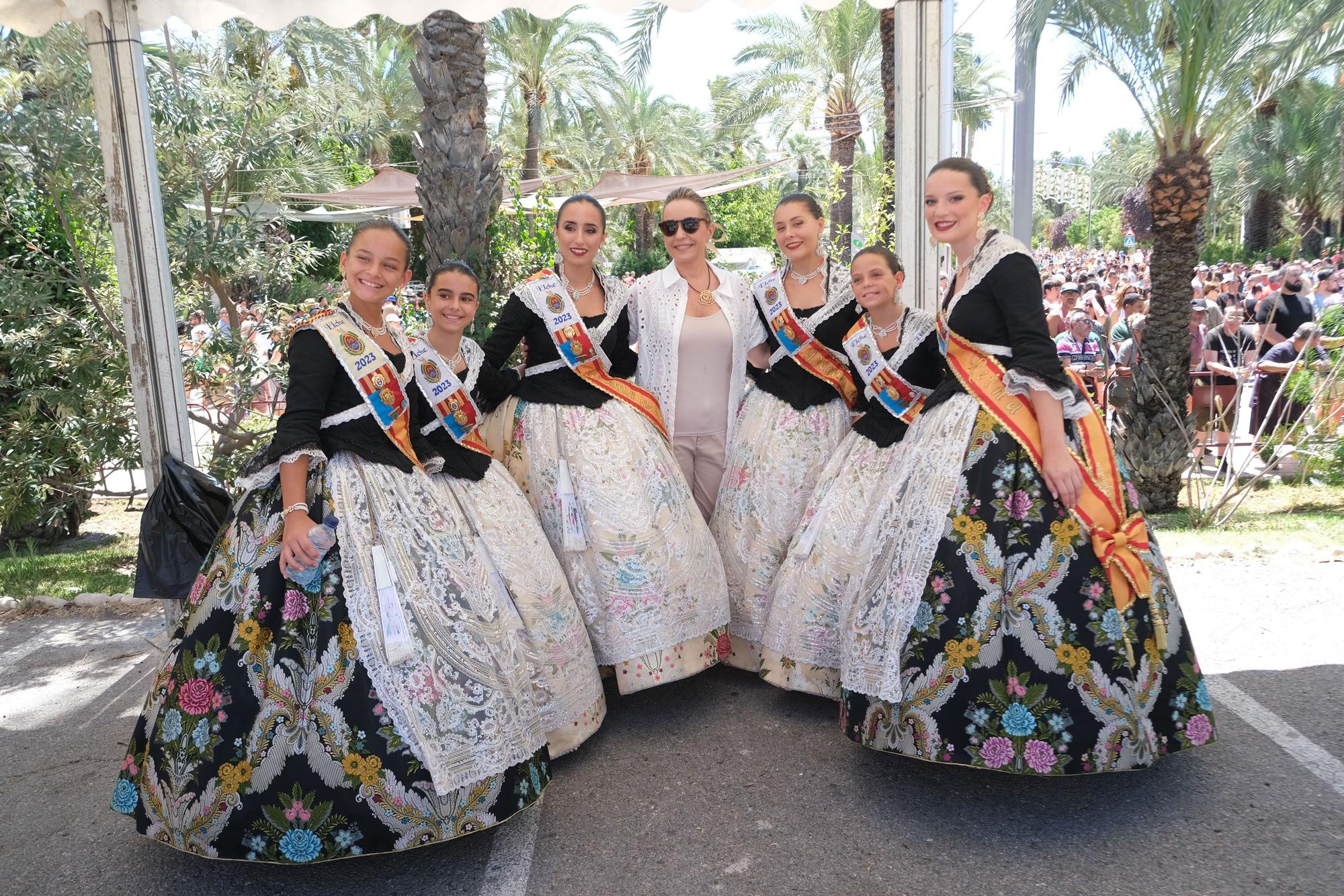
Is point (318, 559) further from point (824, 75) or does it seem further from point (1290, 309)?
point (824, 75)

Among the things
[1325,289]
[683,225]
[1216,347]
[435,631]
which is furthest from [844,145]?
[435,631]

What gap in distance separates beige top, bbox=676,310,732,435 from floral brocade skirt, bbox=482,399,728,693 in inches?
13.4

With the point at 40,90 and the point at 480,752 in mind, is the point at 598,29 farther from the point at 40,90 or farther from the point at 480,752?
the point at 480,752

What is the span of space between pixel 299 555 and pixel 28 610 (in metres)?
3.92

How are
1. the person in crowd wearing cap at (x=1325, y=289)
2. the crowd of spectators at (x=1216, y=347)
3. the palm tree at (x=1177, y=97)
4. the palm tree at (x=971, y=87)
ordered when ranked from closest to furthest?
the palm tree at (x=1177, y=97)
the crowd of spectators at (x=1216, y=347)
the person in crowd wearing cap at (x=1325, y=289)
the palm tree at (x=971, y=87)

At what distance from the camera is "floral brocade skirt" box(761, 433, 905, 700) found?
3.49 meters

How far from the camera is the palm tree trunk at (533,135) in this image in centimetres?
2122

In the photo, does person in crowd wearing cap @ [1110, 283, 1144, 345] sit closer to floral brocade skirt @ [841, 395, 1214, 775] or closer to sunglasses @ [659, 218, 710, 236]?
sunglasses @ [659, 218, 710, 236]

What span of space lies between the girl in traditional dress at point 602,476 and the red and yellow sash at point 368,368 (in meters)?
0.81

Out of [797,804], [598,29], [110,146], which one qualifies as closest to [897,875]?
[797,804]

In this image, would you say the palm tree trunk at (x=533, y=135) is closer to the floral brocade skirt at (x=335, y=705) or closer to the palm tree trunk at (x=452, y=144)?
the palm tree trunk at (x=452, y=144)

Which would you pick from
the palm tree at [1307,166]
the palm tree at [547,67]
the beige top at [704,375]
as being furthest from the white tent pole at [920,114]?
the palm tree at [1307,166]

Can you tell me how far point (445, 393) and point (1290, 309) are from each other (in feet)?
29.2

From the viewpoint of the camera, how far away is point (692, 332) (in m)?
4.00
